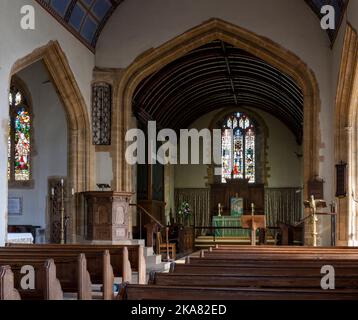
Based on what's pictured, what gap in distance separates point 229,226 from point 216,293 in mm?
17181

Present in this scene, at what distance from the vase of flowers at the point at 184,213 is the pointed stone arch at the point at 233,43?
8676 mm

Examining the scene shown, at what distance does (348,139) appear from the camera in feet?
38.8

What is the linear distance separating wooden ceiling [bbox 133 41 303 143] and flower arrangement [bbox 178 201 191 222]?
2828mm

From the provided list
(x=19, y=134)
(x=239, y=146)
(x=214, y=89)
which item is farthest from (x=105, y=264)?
(x=239, y=146)

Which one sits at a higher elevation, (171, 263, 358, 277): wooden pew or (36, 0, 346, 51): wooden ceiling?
(36, 0, 346, 51): wooden ceiling

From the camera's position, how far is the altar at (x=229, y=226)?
20.1 m

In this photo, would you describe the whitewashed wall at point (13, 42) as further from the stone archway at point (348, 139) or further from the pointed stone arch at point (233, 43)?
the stone archway at point (348, 139)

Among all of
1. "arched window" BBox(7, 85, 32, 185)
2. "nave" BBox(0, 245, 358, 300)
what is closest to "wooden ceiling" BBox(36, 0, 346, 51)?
"arched window" BBox(7, 85, 32, 185)

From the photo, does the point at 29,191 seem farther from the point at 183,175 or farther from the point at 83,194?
the point at 183,175

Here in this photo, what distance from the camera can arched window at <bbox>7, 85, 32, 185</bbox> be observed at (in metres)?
14.1

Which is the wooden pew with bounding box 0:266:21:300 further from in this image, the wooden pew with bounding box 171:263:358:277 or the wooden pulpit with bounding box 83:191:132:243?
the wooden pulpit with bounding box 83:191:132:243

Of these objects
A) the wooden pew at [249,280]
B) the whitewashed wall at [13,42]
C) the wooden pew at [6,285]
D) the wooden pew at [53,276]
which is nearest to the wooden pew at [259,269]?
the wooden pew at [249,280]

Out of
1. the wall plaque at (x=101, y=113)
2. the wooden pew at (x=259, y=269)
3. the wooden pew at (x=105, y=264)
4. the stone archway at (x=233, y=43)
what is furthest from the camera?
the wall plaque at (x=101, y=113)

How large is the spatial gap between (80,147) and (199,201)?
10898 mm
